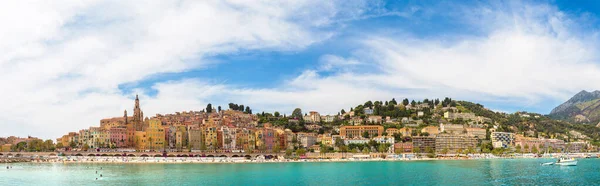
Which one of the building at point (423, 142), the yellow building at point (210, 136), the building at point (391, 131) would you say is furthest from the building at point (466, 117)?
the yellow building at point (210, 136)

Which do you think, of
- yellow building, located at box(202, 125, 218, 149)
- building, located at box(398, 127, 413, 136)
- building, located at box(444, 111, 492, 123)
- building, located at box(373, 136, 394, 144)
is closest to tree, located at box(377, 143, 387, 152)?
building, located at box(373, 136, 394, 144)

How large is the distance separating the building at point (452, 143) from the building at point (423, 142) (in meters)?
0.78

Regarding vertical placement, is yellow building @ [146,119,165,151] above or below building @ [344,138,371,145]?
above

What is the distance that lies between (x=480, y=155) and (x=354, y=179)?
6481 cm

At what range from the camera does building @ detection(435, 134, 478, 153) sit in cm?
11544

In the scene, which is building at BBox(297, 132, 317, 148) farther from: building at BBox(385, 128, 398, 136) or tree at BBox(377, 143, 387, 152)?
building at BBox(385, 128, 398, 136)

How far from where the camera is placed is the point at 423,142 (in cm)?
11525

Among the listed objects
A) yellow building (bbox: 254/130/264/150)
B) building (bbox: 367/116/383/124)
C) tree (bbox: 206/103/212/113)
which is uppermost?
tree (bbox: 206/103/212/113)

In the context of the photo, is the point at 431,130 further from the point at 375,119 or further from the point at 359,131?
the point at 375,119

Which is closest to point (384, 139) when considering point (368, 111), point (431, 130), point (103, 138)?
point (431, 130)

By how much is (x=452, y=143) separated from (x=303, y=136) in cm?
2991

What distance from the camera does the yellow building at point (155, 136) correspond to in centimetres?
10038

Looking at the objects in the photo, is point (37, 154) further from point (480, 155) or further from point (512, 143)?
point (512, 143)

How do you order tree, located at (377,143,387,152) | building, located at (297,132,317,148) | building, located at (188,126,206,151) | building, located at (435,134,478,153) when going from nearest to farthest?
building, located at (188,126,206,151), tree, located at (377,143,387,152), building, located at (297,132,317,148), building, located at (435,134,478,153)
